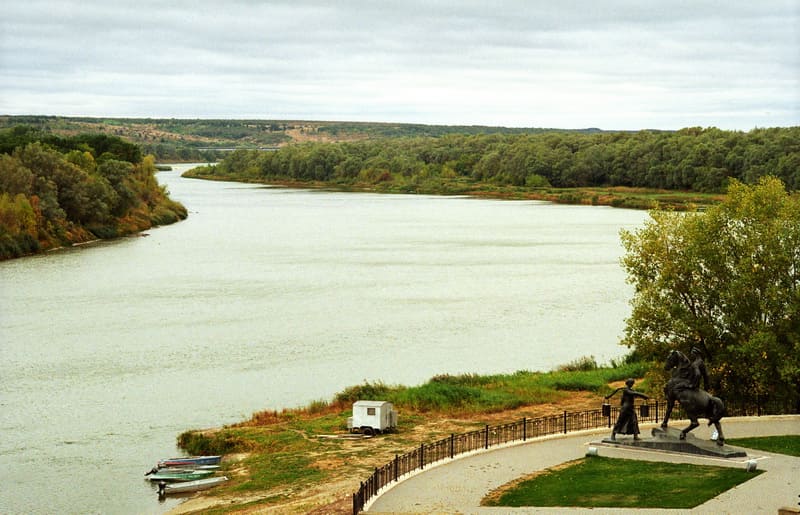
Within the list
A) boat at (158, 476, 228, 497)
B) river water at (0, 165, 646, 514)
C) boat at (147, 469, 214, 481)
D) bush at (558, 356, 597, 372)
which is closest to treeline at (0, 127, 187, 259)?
river water at (0, 165, 646, 514)

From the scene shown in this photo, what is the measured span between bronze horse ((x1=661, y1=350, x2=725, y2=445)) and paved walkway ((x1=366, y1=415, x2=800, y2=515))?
0.88 metres

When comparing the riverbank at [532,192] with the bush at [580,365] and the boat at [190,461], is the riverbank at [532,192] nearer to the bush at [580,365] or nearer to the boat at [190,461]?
the bush at [580,365]

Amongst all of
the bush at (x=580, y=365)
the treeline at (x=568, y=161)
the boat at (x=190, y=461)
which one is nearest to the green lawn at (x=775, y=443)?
the boat at (x=190, y=461)

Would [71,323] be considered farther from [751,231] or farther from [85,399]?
[751,231]

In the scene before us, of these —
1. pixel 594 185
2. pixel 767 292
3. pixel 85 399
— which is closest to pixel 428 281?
pixel 85 399

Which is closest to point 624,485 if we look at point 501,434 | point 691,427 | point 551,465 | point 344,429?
point 551,465

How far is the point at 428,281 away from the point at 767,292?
35107mm

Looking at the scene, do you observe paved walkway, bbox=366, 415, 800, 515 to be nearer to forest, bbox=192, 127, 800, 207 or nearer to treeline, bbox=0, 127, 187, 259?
treeline, bbox=0, 127, 187, 259

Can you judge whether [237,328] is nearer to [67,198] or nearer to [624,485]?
[624,485]

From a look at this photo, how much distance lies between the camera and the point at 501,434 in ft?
89.9

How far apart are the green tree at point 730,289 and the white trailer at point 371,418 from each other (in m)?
7.05

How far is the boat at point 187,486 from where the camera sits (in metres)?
25.6

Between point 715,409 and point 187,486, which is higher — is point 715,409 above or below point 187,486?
above

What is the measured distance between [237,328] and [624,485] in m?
29.6
